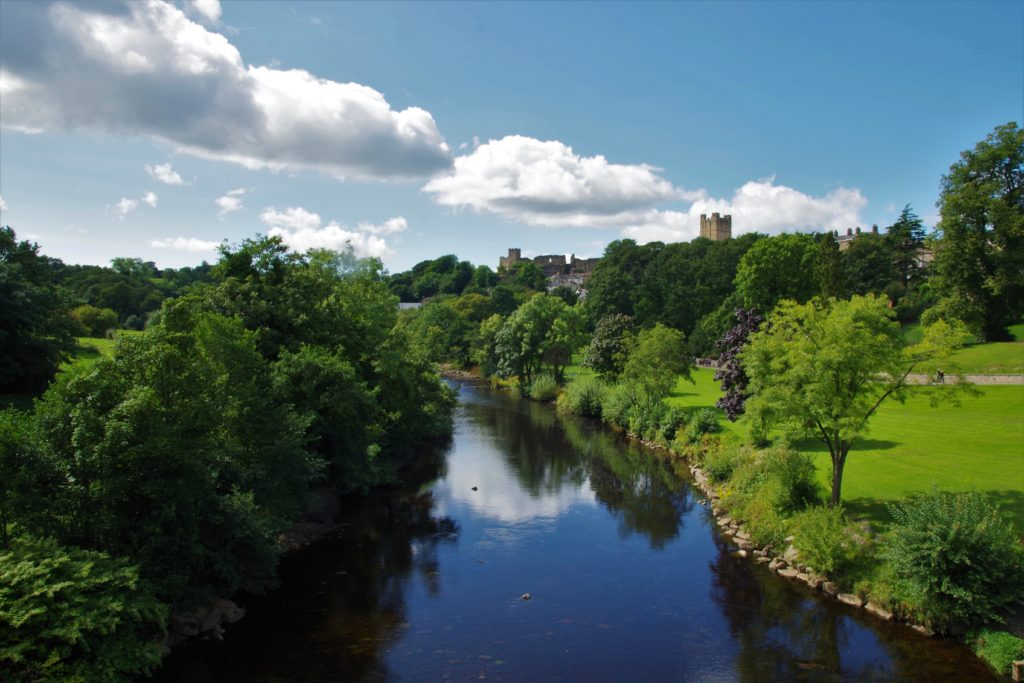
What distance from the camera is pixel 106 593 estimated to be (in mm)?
13500

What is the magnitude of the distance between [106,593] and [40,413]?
4.72m

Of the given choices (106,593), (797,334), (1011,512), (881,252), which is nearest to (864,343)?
(797,334)

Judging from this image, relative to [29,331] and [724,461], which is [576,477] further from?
[29,331]

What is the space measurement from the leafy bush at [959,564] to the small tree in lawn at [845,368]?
4525mm

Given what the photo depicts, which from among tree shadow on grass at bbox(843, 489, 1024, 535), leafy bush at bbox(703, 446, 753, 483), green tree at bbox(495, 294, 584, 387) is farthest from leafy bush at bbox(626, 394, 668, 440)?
tree shadow on grass at bbox(843, 489, 1024, 535)

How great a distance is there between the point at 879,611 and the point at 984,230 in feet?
115

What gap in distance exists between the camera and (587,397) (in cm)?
5350

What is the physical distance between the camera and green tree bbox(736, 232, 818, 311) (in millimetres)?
66938

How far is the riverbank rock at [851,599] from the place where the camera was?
18750 millimetres

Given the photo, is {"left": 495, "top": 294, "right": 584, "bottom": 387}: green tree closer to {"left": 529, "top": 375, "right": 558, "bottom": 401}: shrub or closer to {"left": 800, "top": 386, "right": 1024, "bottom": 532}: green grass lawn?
{"left": 529, "top": 375, "right": 558, "bottom": 401}: shrub

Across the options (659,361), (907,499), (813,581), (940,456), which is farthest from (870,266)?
(813,581)

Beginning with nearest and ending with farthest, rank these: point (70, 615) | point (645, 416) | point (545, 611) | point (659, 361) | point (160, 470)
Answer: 1. point (70, 615)
2. point (160, 470)
3. point (545, 611)
4. point (659, 361)
5. point (645, 416)

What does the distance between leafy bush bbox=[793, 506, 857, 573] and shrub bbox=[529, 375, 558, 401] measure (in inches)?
1631

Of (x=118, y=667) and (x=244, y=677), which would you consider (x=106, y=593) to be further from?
(x=244, y=677)
